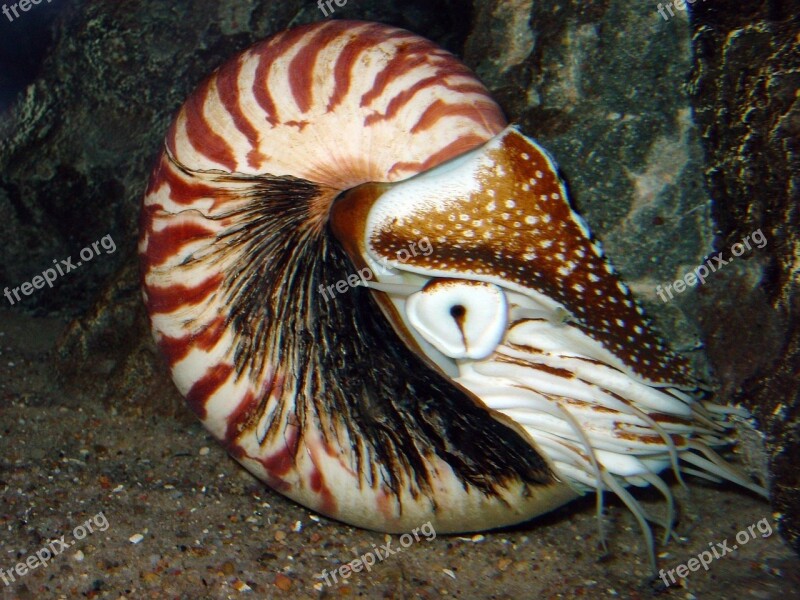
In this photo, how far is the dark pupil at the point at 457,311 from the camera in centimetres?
200

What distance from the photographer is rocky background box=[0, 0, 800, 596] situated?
1.96m

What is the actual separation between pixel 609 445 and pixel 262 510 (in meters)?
1.34

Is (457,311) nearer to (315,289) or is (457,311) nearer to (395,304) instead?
(395,304)

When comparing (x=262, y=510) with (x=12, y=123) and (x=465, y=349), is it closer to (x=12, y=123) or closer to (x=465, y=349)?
(x=465, y=349)

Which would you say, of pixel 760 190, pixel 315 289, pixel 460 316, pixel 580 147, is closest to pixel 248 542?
pixel 315 289

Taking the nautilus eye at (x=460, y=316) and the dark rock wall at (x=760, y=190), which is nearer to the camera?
the dark rock wall at (x=760, y=190)

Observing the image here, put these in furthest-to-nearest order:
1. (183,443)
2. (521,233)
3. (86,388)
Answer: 1. (86,388)
2. (183,443)
3. (521,233)

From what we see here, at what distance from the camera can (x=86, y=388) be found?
10.4 ft

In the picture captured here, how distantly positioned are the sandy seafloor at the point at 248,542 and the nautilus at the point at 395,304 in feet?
0.51

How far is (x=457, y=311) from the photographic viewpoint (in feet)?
6.59

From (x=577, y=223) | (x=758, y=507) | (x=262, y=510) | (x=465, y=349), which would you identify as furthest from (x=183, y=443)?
(x=758, y=507)

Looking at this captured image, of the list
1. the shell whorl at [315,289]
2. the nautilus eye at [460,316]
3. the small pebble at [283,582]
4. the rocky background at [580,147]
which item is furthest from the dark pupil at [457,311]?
the small pebble at [283,582]

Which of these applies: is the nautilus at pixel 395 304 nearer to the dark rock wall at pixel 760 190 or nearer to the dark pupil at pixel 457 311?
the dark pupil at pixel 457 311

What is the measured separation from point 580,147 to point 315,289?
123 cm
